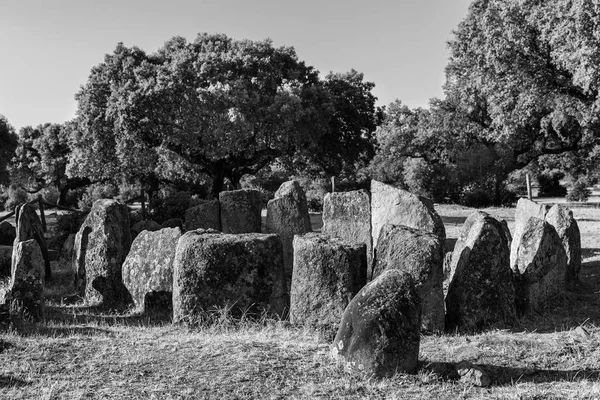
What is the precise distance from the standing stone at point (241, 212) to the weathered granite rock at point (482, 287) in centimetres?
715

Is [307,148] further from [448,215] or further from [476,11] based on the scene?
[476,11]

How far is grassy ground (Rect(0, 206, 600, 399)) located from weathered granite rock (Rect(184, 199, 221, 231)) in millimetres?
5942

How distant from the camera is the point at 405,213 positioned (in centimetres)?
1255

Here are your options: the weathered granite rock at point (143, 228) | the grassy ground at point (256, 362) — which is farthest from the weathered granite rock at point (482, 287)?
the weathered granite rock at point (143, 228)

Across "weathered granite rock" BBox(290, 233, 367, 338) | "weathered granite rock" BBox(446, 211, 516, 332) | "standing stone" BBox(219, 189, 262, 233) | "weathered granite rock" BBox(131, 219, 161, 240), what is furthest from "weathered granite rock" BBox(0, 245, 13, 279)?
"weathered granite rock" BBox(446, 211, 516, 332)

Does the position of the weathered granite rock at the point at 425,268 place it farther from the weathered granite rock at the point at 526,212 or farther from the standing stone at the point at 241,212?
the standing stone at the point at 241,212

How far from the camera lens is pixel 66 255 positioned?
1583cm

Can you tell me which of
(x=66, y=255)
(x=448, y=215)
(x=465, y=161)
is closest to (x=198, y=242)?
(x=66, y=255)

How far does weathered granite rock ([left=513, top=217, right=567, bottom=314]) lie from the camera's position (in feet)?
30.2

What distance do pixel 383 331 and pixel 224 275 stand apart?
3129 mm

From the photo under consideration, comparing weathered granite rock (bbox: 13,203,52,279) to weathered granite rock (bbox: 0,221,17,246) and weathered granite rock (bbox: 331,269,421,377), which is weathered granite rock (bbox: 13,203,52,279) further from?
weathered granite rock (bbox: 331,269,421,377)

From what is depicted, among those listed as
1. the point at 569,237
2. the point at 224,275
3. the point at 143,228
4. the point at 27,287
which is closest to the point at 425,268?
the point at 224,275

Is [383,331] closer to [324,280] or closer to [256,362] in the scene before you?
[256,362]

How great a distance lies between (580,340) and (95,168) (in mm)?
24443
